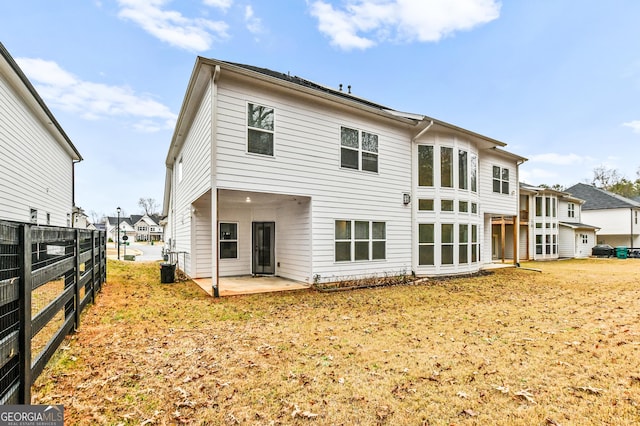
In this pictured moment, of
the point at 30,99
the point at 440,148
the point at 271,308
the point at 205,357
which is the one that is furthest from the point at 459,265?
the point at 30,99

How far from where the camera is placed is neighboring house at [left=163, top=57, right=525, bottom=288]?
25.5ft

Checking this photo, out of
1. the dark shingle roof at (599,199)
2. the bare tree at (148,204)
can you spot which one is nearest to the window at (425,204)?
the dark shingle roof at (599,199)

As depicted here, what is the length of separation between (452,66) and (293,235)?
51.5 feet

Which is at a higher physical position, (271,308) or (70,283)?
(70,283)

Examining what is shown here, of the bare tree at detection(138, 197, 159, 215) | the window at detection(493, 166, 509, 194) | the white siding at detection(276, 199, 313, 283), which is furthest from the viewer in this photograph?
the bare tree at detection(138, 197, 159, 215)

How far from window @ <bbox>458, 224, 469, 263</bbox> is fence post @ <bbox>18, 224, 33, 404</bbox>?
11.9m

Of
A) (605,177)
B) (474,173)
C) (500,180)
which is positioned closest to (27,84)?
(474,173)

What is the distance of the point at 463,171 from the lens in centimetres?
1179

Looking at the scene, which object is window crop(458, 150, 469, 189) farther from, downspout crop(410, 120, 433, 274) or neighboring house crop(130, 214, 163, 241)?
neighboring house crop(130, 214, 163, 241)

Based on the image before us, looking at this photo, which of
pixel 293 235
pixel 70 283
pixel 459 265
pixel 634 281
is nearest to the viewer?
pixel 70 283

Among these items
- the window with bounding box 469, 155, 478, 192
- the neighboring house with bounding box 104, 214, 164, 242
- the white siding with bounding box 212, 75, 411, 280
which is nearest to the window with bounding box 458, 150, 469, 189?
the window with bounding box 469, 155, 478, 192

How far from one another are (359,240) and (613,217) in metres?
32.9

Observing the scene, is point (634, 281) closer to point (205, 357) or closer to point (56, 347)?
point (205, 357)

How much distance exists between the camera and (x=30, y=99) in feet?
30.1
